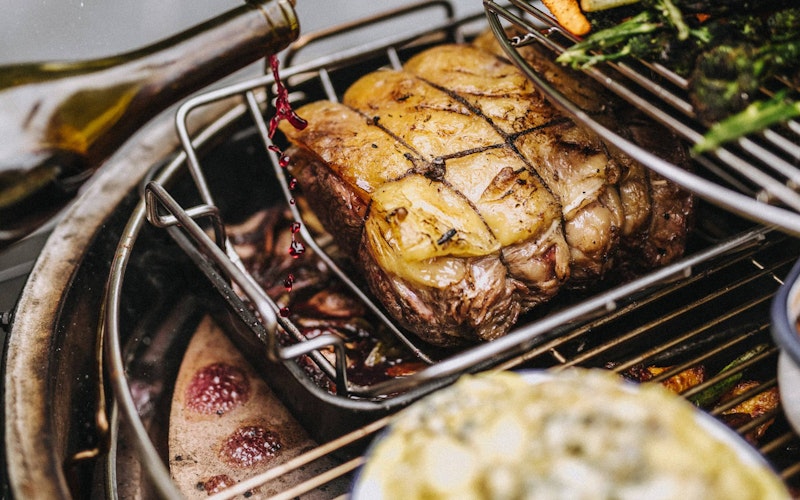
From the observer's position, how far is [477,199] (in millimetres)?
2309

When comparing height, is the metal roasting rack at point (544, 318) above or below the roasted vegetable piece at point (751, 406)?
above

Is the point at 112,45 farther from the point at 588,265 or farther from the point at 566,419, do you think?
the point at 566,419

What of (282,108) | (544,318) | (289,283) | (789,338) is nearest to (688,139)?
(789,338)

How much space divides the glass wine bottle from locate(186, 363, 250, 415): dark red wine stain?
0.93m

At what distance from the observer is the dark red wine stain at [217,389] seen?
2680 mm

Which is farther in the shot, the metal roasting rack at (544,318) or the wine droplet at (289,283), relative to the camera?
the wine droplet at (289,283)

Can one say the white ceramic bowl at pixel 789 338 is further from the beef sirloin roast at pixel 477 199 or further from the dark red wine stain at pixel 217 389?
the dark red wine stain at pixel 217 389

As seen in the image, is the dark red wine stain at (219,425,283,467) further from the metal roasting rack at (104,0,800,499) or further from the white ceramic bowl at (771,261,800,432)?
the white ceramic bowl at (771,261,800,432)

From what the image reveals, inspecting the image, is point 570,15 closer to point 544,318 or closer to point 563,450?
point 544,318

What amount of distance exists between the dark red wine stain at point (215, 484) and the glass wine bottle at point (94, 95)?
1.07 meters

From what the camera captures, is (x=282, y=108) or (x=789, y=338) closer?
(x=789, y=338)

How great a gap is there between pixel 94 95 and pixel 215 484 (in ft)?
4.70

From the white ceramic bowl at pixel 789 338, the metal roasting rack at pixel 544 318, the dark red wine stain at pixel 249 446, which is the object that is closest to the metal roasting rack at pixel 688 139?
the metal roasting rack at pixel 544 318

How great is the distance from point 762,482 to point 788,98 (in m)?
1.45
